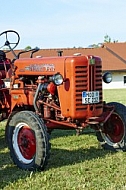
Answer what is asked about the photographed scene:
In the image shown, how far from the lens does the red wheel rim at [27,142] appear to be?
242 inches

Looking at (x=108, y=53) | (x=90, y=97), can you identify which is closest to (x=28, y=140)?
(x=90, y=97)

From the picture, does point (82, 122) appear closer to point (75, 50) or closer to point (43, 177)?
point (43, 177)

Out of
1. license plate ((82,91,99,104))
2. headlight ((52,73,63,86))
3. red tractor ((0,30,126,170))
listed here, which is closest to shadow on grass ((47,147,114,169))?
red tractor ((0,30,126,170))

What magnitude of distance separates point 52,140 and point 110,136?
1.44m

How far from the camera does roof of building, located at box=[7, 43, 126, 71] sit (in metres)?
46.9

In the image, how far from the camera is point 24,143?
628 cm

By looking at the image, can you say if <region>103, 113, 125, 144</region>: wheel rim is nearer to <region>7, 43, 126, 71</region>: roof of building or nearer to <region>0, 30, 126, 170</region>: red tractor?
<region>0, 30, 126, 170</region>: red tractor

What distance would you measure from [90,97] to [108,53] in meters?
44.8

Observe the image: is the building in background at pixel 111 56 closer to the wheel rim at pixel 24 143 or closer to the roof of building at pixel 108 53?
the roof of building at pixel 108 53

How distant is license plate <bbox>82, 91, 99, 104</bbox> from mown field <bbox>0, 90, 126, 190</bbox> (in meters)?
0.85

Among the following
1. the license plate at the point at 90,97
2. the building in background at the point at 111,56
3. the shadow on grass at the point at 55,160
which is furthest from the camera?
the building in background at the point at 111,56

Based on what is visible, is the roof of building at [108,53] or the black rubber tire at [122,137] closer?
the black rubber tire at [122,137]

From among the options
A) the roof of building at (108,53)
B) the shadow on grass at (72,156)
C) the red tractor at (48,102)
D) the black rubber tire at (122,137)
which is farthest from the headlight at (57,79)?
the roof of building at (108,53)

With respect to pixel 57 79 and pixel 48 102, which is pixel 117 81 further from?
pixel 57 79
